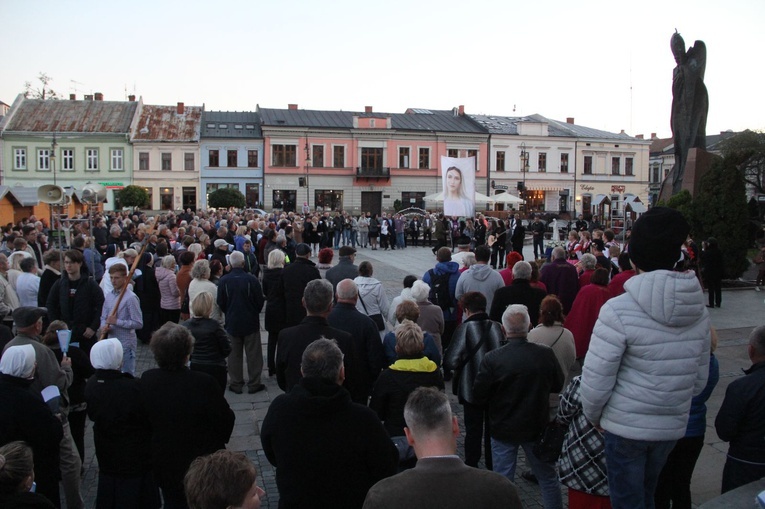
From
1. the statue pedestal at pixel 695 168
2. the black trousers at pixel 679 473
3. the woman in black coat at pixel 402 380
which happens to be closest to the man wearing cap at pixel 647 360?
the black trousers at pixel 679 473

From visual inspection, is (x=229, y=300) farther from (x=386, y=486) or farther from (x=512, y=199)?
(x=512, y=199)

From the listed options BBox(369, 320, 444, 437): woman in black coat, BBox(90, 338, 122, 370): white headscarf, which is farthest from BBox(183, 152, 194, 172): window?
BBox(369, 320, 444, 437): woman in black coat

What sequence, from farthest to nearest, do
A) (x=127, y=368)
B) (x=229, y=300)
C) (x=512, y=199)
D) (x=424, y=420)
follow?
(x=512, y=199) < (x=229, y=300) < (x=127, y=368) < (x=424, y=420)

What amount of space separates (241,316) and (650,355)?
5599 mm

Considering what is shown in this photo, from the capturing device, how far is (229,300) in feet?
25.7

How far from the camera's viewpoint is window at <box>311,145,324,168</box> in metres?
53.2

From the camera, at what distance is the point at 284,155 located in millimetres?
52562

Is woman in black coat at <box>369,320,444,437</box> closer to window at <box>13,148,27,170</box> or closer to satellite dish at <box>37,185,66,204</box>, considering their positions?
satellite dish at <box>37,185,66,204</box>

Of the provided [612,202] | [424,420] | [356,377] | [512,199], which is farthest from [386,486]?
[612,202]

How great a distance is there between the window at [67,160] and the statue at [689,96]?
1817 inches

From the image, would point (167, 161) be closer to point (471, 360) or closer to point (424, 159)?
point (424, 159)

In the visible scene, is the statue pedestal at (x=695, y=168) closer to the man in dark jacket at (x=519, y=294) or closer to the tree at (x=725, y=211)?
the tree at (x=725, y=211)

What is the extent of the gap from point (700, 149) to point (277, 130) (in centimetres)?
3926

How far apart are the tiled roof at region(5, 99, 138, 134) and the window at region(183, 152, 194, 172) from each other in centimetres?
480
